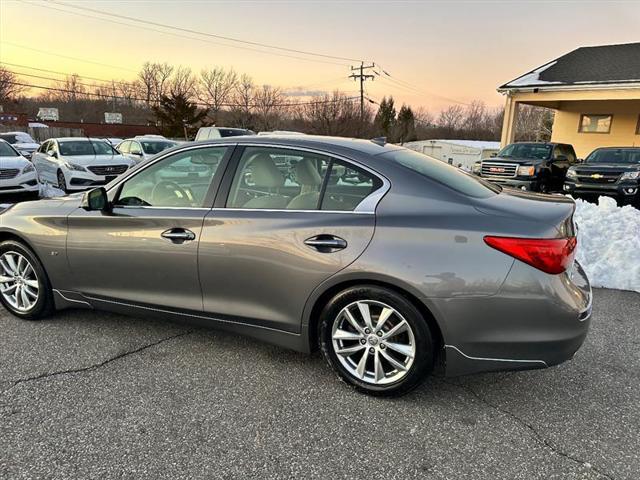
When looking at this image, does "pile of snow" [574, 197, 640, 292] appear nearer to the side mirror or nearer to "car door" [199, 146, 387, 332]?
"car door" [199, 146, 387, 332]

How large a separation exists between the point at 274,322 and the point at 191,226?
2.95ft

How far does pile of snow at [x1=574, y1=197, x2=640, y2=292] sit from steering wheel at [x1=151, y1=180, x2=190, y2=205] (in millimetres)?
4754

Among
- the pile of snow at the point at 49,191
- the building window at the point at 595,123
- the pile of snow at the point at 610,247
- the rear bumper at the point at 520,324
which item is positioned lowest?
the pile of snow at the point at 49,191

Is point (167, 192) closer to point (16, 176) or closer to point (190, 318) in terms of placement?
point (190, 318)

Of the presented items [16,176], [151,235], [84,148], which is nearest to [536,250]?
[151,235]

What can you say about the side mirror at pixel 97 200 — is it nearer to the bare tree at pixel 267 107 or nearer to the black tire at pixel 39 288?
the black tire at pixel 39 288

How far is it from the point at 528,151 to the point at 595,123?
29.2 feet

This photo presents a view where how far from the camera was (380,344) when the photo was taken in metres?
2.84

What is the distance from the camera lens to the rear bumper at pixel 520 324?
8.13 ft

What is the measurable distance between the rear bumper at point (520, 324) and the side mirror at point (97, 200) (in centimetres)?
264

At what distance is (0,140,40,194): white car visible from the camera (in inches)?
400

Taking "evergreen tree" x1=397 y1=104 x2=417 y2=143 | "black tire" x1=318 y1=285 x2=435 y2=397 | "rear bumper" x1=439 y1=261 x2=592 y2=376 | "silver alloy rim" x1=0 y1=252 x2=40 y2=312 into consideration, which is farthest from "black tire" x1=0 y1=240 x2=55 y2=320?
"evergreen tree" x1=397 y1=104 x2=417 y2=143

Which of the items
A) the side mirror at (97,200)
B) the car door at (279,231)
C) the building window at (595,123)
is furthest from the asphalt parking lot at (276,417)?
the building window at (595,123)

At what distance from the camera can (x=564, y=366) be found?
3361 millimetres
